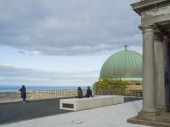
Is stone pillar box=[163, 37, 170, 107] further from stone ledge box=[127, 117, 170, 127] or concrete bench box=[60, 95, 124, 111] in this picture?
concrete bench box=[60, 95, 124, 111]

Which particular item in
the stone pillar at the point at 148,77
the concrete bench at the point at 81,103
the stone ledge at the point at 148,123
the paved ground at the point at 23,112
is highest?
the stone pillar at the point at 148,77

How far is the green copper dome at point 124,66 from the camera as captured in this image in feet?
202

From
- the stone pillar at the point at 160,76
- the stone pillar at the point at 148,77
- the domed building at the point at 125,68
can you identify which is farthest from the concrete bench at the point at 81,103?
the domed building at the point at 125,68

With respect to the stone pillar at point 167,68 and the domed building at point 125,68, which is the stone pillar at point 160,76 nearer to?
the stone pillar at point 167,68

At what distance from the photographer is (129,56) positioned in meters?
64.6

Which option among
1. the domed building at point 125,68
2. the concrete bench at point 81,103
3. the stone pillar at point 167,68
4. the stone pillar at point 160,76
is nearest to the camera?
the stone pillar at point 160,76

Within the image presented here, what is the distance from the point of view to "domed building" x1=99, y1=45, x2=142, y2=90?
201 ft

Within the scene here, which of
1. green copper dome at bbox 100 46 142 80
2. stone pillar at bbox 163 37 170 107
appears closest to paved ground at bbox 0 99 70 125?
stone pillar at bbox 163 37 170 107

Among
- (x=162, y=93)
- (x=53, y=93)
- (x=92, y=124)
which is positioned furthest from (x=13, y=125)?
(x=53, y=93)

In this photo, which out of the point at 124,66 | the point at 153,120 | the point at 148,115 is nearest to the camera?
the point at 153,120

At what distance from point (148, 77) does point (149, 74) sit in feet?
0.62

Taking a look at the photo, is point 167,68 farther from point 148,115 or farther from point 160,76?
point 148,115

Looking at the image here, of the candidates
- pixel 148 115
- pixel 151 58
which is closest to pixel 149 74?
pixel 151 58

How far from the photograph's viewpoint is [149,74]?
14.9 meters
